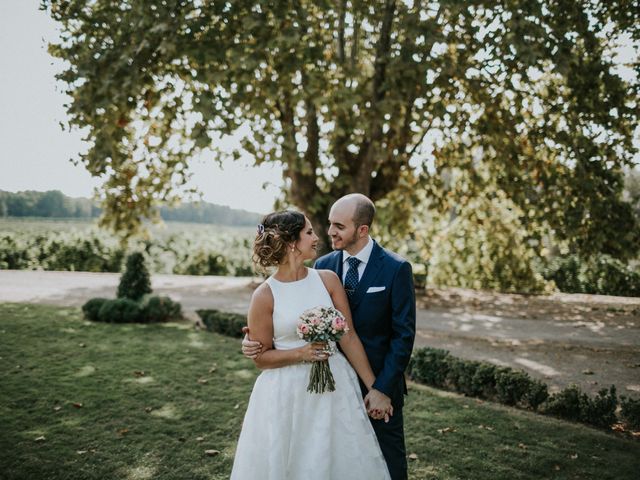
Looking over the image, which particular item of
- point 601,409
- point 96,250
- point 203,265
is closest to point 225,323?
point 601,409

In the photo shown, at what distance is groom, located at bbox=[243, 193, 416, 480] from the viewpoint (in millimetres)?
3482

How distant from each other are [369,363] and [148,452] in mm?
2975

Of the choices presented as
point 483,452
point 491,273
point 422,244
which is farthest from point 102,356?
point 491,273

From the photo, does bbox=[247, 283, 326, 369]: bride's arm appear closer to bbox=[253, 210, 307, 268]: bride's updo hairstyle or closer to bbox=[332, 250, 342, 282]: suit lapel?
bbox=[253, 210, 307, 268]: bride's updo hairstyle

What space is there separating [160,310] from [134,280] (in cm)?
111

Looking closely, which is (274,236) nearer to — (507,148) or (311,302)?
(311,302)

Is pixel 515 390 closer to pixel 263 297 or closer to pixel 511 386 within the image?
pixel 511 386

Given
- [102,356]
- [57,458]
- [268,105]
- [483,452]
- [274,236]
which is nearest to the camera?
[274,236]

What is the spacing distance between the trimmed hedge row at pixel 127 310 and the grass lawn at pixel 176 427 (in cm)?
233

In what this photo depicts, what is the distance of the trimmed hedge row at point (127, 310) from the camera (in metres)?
11.3

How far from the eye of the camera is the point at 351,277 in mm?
3740

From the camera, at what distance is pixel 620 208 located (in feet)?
33.0

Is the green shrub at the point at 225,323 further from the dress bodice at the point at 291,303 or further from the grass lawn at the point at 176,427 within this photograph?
the dress bodice at the point at 291,303

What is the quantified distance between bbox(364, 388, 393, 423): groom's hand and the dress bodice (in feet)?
1.98
